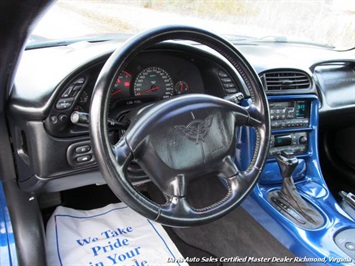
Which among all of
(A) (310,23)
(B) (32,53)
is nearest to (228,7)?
(A) (310,23)

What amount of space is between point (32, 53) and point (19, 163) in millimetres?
440

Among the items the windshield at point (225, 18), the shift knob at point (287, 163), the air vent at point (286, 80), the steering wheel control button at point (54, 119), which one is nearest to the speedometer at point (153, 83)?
the windshield at point (225, 18)

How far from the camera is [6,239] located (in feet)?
4.79

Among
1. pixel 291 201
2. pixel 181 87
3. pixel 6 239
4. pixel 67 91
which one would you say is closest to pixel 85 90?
pixel 67 91

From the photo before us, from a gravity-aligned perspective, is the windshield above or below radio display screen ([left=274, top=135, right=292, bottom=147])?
above

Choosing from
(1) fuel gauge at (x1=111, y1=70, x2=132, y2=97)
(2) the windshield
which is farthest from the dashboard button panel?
(2) the windshield

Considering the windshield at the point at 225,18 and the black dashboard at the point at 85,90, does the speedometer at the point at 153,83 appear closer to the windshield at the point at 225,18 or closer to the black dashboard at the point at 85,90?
the black dashboard at the point at 85,90

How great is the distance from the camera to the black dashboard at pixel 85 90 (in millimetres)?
1167

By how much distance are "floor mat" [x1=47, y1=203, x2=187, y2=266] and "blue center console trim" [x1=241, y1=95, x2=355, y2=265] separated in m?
0.48

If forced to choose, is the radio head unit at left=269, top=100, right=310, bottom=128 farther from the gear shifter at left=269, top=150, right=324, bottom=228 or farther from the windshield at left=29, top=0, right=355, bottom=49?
the windshield at left=29, top=0, right=355, bottom=49

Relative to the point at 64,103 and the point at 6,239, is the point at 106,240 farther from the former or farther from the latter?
the point at 64,103

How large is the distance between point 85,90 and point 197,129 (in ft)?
1.46

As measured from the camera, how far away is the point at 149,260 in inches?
66.7

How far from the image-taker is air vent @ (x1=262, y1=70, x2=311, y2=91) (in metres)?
1.62
